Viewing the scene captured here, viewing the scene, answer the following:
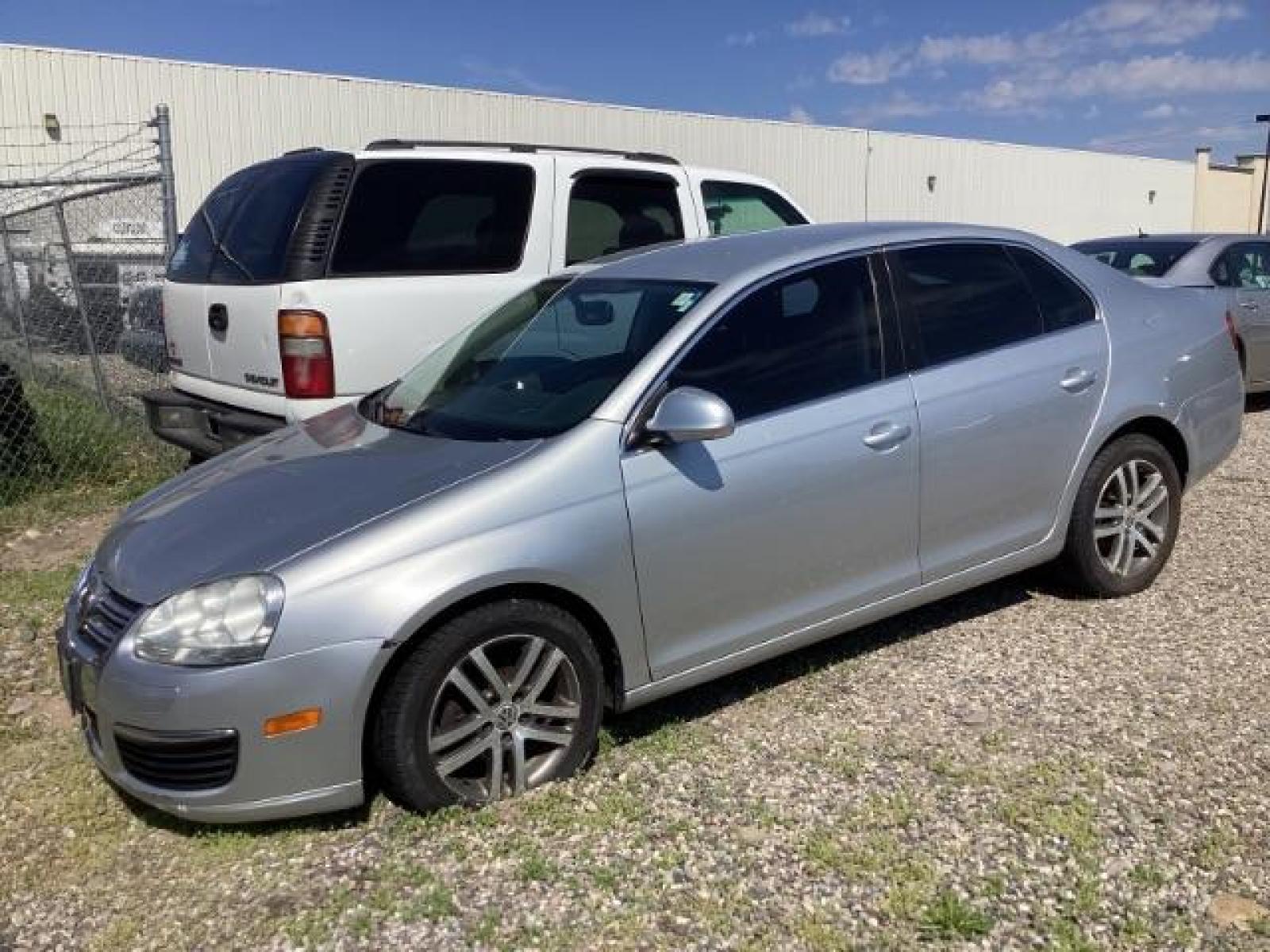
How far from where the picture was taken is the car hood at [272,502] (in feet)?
9.57

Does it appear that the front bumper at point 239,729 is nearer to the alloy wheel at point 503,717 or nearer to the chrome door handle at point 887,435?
the alloy wheel at point 503,717

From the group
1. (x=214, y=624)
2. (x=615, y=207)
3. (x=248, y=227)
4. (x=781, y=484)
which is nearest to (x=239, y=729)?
(x=214, y=624)

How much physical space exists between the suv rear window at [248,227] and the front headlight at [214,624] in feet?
8.12

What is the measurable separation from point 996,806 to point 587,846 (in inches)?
45.0

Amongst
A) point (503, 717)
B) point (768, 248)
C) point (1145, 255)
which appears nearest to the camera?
point (503, 717)

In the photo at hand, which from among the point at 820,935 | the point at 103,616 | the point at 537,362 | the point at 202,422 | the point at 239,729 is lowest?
the point at 820,935

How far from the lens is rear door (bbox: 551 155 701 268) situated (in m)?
5.73

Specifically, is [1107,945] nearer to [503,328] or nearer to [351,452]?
[351,452]

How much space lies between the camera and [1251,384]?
881cm

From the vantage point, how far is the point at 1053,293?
435 centimetres

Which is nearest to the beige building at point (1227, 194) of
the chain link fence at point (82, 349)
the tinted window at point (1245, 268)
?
the tinted window at point (1245, 268)

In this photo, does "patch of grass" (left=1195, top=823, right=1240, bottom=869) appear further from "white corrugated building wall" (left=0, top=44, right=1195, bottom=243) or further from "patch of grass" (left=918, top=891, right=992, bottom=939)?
"white corrugated building wall" (left=0, top=44, right=1195, bottom=243)

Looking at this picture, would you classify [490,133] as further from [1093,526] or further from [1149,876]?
[1149,876]

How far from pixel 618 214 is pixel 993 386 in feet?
8.94
